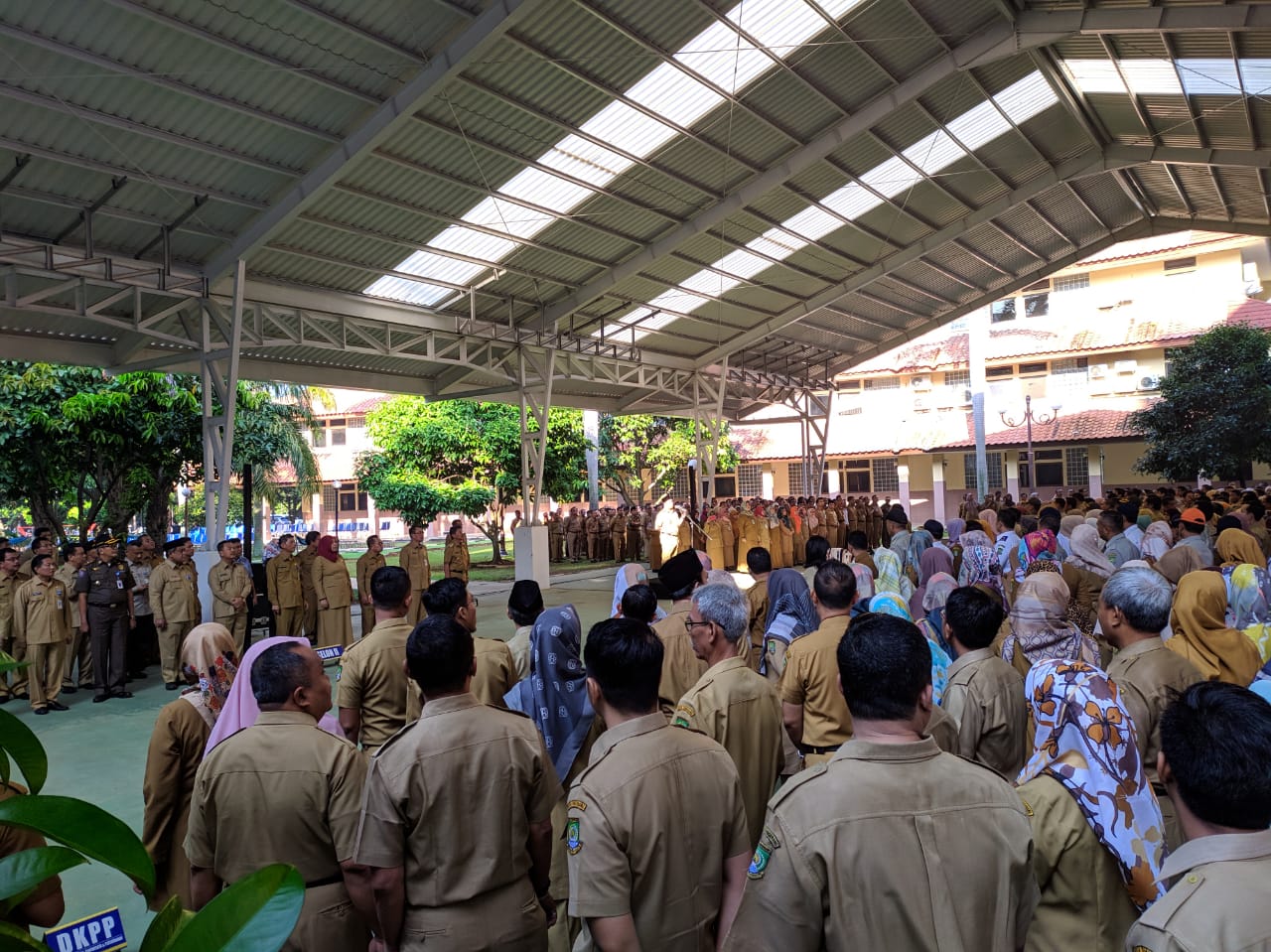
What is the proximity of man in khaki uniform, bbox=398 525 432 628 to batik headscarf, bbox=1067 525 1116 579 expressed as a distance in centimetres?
751

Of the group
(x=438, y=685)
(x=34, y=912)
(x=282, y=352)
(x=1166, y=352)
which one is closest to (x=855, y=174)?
(x=282, y=352)

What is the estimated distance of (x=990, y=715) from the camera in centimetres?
265

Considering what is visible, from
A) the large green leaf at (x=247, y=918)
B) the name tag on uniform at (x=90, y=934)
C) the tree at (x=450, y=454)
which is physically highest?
the tree at (x=450, y=454)

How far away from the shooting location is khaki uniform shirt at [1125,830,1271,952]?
46.6 inches

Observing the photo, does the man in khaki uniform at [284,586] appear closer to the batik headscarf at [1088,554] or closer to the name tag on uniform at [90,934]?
the name tag on uniform at [90,934]

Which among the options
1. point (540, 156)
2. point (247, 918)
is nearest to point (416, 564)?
point (540, 156)

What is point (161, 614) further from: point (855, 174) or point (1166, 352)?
point (1166, 352)

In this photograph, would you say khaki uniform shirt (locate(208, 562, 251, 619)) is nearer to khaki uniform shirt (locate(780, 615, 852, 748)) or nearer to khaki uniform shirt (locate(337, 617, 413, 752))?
khaki uniform shirt (locate(337, 617, 413, 752))

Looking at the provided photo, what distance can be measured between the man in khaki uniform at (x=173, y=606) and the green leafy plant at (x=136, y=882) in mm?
8492

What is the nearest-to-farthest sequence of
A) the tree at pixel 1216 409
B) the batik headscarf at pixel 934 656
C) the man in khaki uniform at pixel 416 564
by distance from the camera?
the batik headscarf at pixel 934 656 < the man in khaki uniform at pixel 416 564 < the tree at pixel 1216 409

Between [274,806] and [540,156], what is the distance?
8348 mm

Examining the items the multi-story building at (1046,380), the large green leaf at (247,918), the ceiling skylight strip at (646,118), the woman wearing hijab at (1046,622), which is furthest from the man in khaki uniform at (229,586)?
the multi-story building at (1046,380)

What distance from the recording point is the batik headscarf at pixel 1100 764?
1775mm

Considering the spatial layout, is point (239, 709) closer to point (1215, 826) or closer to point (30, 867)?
point (30, 867)
